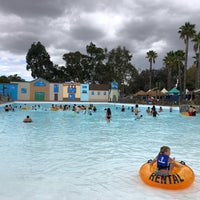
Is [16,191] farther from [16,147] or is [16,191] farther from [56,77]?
[56,77]

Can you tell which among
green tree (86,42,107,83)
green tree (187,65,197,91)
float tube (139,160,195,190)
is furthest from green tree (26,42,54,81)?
float tube (139,160,195,190)

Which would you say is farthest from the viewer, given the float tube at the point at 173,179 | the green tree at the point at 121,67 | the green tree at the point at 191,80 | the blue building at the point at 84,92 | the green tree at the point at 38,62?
the green tree at the point at 38,62

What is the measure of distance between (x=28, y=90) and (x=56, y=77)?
17.3 meters

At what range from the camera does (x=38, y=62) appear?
79250 mm

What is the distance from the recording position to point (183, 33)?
138 ft

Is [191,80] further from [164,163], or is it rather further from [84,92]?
[164,163]

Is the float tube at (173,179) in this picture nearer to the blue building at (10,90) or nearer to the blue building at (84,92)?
the blue building at (10,90)

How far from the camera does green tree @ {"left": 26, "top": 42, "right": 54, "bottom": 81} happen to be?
79000 mm

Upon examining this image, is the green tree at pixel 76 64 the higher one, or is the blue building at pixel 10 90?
the green tree at pixel 76 64

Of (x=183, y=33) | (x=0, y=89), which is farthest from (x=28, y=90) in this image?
(x=183, y=33)

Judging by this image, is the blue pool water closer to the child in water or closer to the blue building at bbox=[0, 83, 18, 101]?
the child in water

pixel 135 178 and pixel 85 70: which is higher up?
pixel 85 70

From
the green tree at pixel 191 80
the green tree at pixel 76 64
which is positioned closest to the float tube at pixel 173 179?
the green tree at pixel 191 80

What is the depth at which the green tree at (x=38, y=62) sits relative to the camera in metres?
79.0
